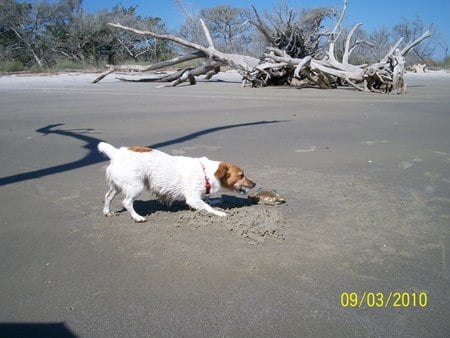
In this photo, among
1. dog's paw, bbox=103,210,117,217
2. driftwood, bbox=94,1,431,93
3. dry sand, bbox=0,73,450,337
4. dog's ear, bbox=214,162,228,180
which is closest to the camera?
dry sand, bbox=0,73,450,337

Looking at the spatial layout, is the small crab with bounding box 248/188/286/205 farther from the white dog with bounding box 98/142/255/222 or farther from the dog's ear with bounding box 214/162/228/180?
the dog's ear with bounding box 214/162/228/180

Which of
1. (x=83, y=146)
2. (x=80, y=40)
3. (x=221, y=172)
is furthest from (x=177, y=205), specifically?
(x=80, y=40)

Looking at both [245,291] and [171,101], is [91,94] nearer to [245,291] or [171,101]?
[171,101]

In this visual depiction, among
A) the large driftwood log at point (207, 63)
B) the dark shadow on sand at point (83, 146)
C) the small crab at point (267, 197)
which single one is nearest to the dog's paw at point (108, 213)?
the small crab at point (267, 197)

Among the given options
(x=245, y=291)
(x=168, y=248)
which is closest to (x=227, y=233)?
(x=168, y=248)

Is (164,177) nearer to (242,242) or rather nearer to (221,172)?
(221,172)

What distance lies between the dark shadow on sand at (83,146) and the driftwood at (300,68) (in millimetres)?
7077

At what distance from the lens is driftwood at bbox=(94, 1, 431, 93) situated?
13.8 metres

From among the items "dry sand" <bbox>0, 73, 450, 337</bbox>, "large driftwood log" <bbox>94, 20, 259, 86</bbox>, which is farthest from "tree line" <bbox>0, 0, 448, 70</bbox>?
"dry sand" <bbox>0, 73, 450, 337</bbox>

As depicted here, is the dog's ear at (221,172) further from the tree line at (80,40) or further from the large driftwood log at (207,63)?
the tree line at (80,40)
